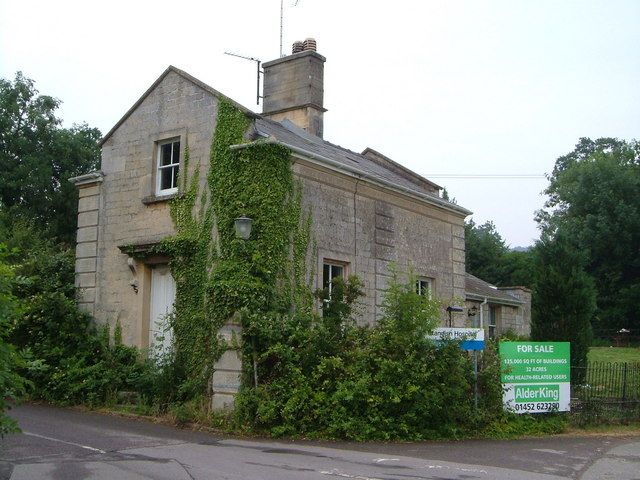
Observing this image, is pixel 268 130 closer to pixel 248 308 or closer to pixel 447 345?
pixel 248 308

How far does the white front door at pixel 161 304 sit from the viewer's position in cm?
1545

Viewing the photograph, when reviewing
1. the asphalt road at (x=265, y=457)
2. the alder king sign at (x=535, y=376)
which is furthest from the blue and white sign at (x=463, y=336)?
the asphalt road at (x=265, y=457)

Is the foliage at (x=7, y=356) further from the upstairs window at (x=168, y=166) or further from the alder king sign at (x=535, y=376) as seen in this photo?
the alder king sign at (x=535, y=376)

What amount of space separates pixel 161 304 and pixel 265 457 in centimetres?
630

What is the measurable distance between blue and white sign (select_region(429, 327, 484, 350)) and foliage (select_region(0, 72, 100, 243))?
23.5 m

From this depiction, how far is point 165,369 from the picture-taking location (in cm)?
1433

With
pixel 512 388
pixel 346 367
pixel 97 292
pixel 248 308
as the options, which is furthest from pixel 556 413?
pixel 97 292

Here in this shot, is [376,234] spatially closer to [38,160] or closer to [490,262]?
[38,160]

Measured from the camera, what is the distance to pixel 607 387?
49.8 feet

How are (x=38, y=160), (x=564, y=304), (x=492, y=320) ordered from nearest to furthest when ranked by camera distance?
1. (x=564, y=304)
2. (x=492, y=320)
3. (x=38, y=160)

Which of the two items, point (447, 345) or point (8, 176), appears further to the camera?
point (8, 176)

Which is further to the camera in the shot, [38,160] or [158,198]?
[38,160]

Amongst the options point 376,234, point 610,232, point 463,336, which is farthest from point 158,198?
point 610,232

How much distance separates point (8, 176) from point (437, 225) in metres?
21.1
